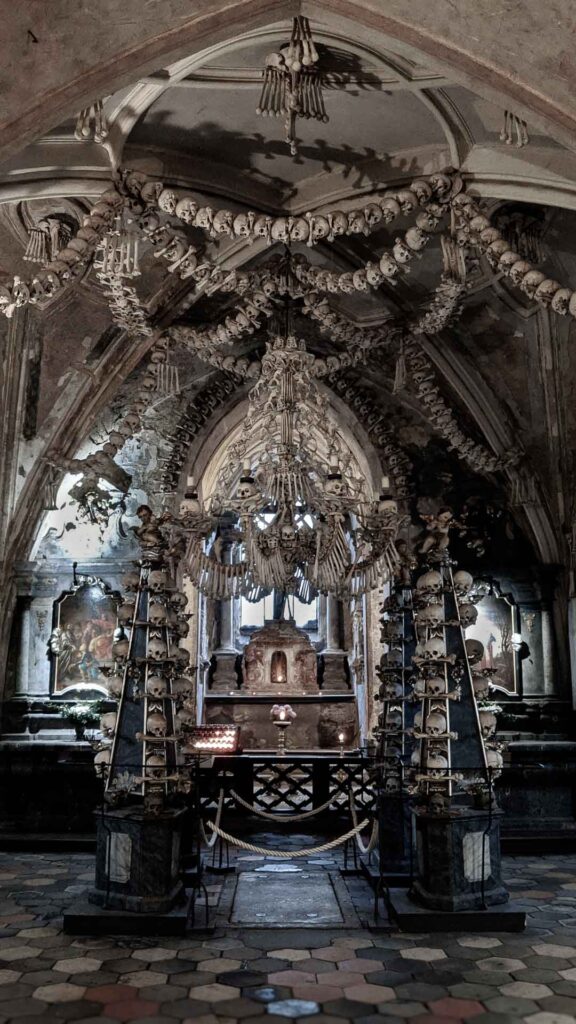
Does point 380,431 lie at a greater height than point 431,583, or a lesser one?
greater

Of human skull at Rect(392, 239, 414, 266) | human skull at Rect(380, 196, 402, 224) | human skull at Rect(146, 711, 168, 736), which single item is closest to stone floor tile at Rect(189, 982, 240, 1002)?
human skull at Rect(146, 711, 168, 736)

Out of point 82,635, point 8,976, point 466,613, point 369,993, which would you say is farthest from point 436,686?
point 82,635

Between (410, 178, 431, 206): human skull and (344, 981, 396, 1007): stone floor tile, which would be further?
(410, 178, 431, 206): human skull

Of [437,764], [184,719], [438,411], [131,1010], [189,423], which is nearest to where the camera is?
[131,1010]

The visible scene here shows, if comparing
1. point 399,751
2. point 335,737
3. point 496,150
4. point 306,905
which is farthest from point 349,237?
point 335,737

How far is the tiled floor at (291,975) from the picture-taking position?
13.3 ft

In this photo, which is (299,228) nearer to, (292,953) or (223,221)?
(223,221)

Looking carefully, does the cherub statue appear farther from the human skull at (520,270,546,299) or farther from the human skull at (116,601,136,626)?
the human skull at (116,601,136,626)

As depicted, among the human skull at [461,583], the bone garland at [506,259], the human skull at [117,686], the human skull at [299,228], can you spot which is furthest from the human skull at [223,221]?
the human skull at [117,686]

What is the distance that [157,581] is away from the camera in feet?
21.2

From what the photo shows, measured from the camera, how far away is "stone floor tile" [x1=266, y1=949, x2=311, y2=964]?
4.88m

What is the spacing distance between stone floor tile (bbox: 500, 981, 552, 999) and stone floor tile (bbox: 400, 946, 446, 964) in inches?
20.0

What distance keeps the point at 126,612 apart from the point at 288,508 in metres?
1.58

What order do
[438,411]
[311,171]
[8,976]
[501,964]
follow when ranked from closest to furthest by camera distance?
[8,976] < [501,964] < [311,171] < [438,411]
